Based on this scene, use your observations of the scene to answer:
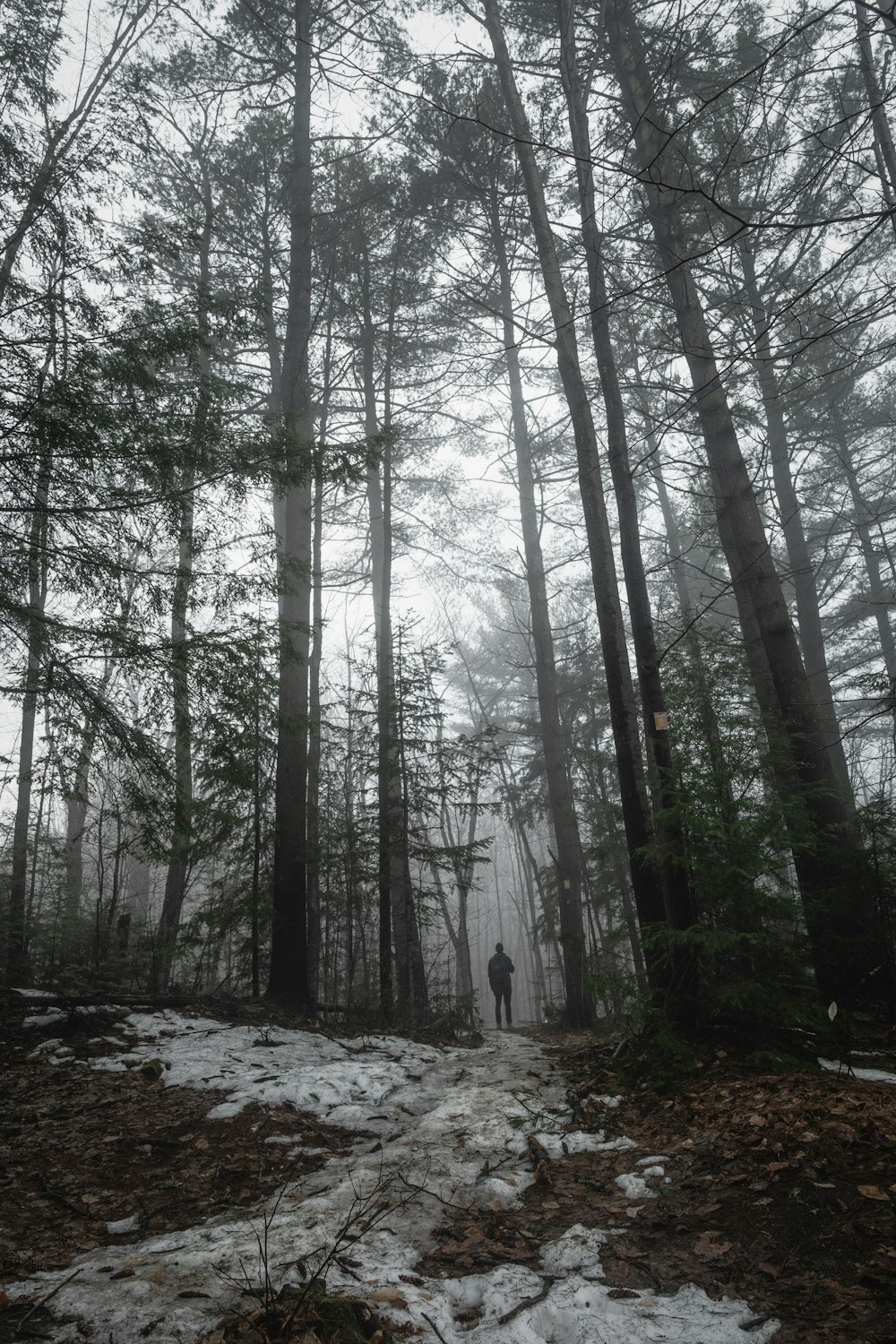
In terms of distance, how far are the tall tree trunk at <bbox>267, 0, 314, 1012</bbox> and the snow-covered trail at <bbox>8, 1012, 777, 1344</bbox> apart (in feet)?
9.24

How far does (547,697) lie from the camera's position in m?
11.8

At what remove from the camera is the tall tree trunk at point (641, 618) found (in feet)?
16.0

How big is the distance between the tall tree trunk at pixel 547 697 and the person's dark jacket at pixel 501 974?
2885 millimetres

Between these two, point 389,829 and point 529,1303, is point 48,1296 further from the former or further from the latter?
point 389,829

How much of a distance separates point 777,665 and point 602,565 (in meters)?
2.25

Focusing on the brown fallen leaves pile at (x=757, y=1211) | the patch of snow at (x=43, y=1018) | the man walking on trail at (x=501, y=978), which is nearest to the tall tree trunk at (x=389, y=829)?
the man walking on trail at (x=501, y=978)

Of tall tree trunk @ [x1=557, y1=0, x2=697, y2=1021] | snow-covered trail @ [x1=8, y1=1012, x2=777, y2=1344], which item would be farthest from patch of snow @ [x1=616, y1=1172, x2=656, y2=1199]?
tall tree trunk @ [x1=557, y1=0, x2=697, y2=1021]

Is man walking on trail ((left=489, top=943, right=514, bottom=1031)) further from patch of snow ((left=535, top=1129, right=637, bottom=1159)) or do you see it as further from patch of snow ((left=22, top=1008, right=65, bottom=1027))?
patch of snow ((left=535, top=1129, right=637, bottom=1159))

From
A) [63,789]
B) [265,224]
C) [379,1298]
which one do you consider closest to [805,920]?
[379,1298]

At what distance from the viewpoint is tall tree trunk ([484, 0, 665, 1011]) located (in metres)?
5.48

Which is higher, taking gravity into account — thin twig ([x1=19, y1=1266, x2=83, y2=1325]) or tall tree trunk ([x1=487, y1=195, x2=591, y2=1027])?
tall tree trunk ([x1=487, y1=195, x2=591, y2=1027])

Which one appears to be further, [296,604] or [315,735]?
[315,735]

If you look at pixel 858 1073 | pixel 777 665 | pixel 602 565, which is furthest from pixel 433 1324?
pixel 777 665

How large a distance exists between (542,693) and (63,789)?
7.81m
